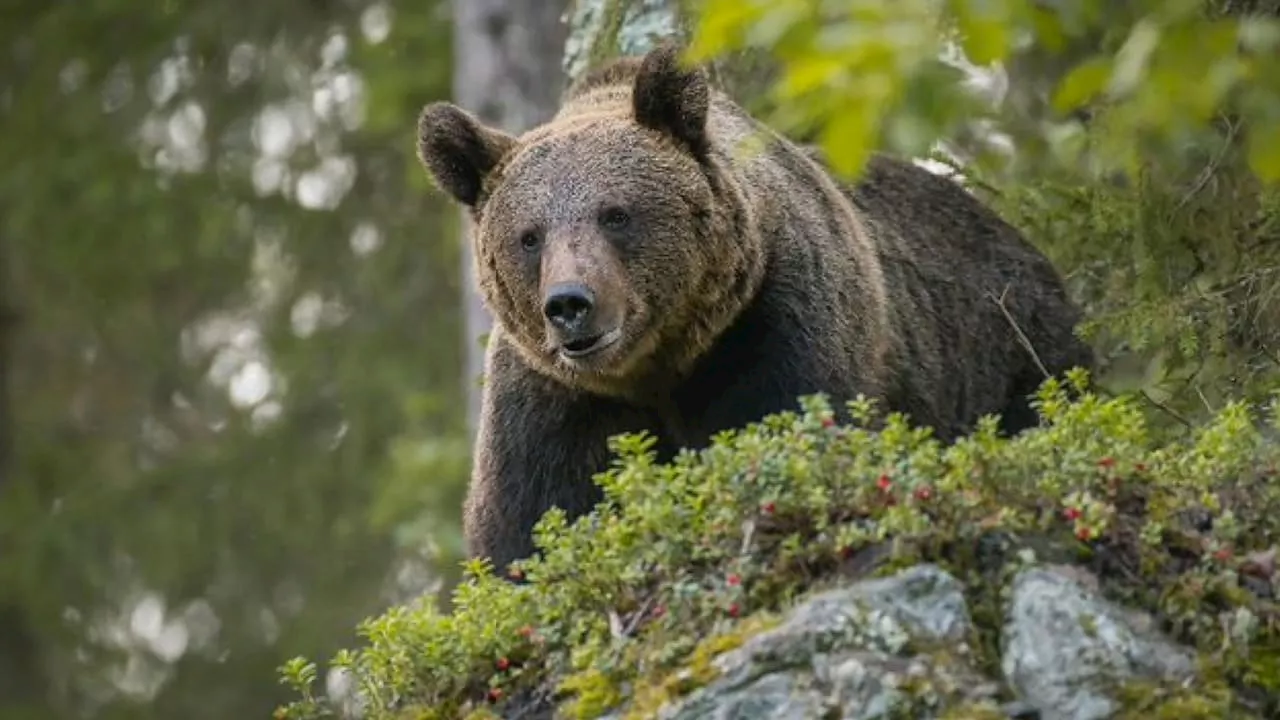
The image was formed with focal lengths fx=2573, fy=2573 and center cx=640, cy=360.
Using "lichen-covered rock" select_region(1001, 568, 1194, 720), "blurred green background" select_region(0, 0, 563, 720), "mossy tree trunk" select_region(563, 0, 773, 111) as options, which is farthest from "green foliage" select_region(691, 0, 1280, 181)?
"blurred green background" select_region(0, 0, 563, 720)

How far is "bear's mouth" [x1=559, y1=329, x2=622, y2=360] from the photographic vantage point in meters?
7.62

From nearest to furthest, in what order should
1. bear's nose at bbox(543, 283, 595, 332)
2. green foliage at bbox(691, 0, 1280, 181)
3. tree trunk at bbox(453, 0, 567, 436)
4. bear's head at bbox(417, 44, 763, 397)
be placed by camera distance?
green foliage at bbox(691, 0, 1280, 181) < bear's nose at bbox(543, 283, 595, 332) < bear's head at bbox(417, 44, 763, 397) < tree trunk at bbox(453, 0, 567, 436)

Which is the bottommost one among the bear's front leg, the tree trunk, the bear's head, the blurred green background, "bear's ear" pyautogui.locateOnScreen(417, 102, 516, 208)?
the bear's front leg

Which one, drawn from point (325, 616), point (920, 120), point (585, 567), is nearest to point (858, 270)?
point (585, 567)

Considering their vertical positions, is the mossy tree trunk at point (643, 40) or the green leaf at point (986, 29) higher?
the mossy tree trunk at point (643, 40)

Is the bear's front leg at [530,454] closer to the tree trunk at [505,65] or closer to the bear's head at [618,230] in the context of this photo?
the bear's head at [618,230]

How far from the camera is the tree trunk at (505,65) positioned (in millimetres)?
13773

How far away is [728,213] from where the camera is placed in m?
8.12

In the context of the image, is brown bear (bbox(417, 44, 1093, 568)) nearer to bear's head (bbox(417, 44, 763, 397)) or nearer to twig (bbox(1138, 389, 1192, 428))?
bear's head (bbox(417, 44, 763, 397))

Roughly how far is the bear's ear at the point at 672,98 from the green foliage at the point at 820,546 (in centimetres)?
199

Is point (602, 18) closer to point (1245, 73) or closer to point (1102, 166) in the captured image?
point (1102, 166)

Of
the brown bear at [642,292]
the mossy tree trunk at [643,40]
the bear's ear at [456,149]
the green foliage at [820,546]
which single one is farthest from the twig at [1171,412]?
the mossy tree trunk at [643,40]

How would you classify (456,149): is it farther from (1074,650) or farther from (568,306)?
(1074,650)

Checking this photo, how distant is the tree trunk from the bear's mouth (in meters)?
5.95
